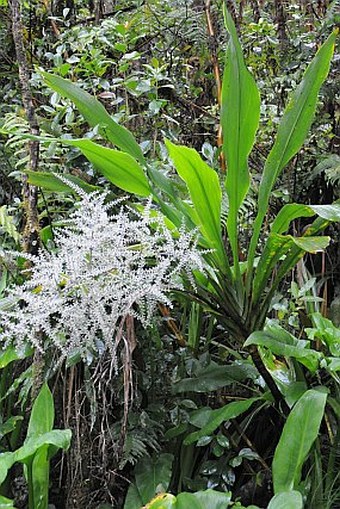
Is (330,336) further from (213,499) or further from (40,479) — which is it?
(40,479)

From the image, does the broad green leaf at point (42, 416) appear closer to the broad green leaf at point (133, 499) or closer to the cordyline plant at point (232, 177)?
the broad green leaf at point (133, 499)

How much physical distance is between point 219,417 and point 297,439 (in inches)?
7.9

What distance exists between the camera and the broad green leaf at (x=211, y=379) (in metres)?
1.27

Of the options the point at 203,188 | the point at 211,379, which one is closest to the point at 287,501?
the point at 211,379

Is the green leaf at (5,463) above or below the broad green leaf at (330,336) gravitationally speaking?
below

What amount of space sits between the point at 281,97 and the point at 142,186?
3.77 ft

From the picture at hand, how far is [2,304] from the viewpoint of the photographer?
117 centimetres

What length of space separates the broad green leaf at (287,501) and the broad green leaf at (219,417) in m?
0.25

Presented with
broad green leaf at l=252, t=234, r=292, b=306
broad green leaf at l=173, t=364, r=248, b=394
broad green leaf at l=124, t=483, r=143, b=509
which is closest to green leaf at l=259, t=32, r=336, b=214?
broad green leaf at l=252, t=234, r=292, b=306

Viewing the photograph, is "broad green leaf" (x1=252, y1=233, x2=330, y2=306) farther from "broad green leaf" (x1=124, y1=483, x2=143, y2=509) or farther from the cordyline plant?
"broad green leaf" (x1=124, y1=483, x2=143, y2=509)

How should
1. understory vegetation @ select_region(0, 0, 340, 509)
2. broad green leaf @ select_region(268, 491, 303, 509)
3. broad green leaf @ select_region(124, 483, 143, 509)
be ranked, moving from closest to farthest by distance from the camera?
broad green leaf @ select_region(268, 491, 303, 509) < understory vegetation @ select_region(0, 0, 340, 509) < broad green leaf @ select_region(124, 483, 143, 509)

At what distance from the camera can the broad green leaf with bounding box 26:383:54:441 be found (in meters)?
1.15

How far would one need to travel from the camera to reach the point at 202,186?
3.76 feet

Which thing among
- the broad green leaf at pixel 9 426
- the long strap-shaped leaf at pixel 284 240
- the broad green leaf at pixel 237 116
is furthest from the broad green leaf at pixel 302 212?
the broad green leaf at pixel 9 426
